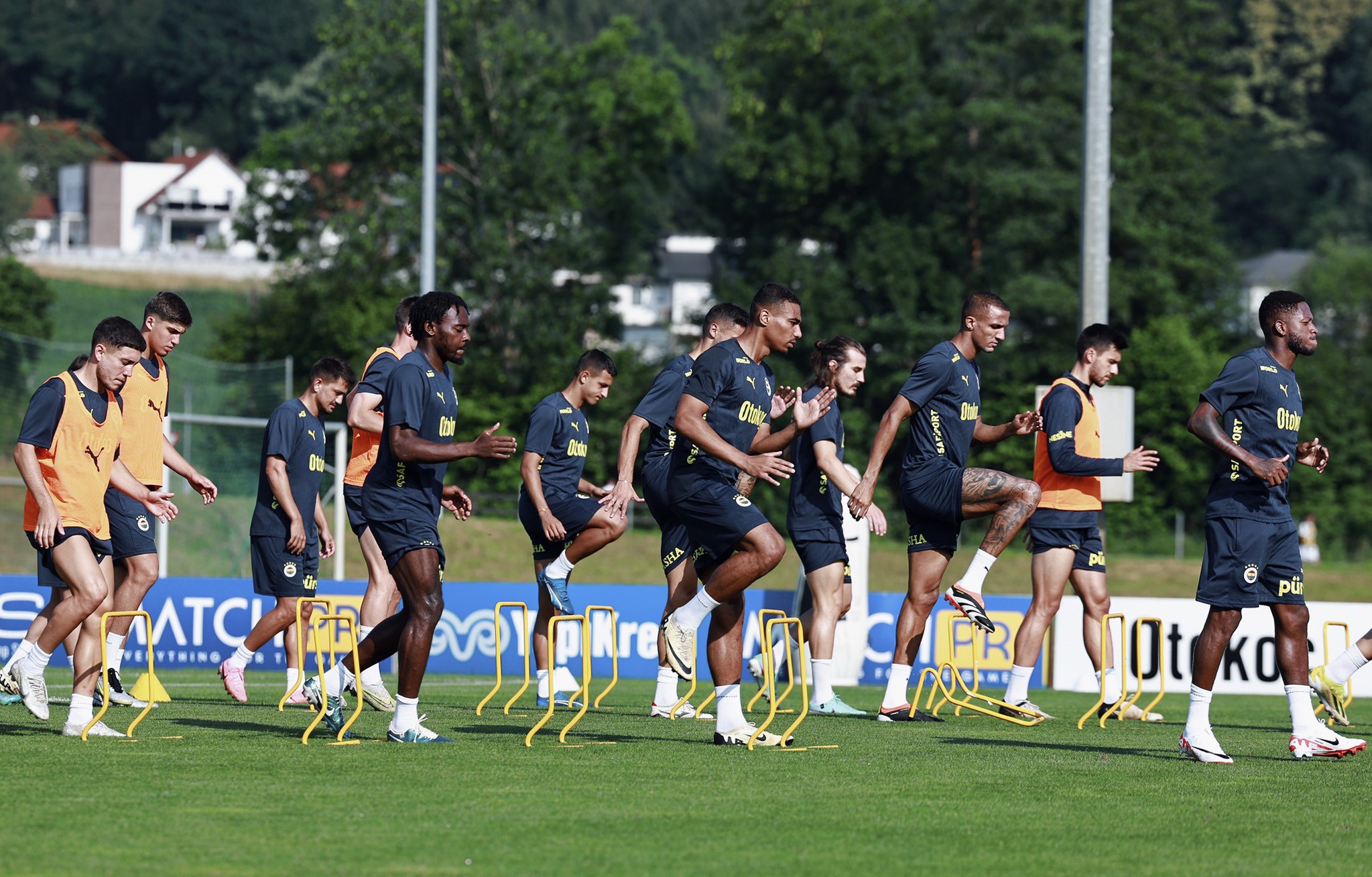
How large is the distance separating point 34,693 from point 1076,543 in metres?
6.54

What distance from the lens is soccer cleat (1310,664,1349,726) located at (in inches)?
457

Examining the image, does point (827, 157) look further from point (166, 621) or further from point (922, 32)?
point (166, 621)

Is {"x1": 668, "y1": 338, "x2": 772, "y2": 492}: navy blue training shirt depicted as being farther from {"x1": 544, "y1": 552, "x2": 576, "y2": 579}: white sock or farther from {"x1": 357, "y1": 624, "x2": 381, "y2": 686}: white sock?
{"x1": 357, "y1": 624, "x2": 381, "y2": 686}: white sock

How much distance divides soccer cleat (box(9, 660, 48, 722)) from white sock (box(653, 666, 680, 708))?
3.66 meters

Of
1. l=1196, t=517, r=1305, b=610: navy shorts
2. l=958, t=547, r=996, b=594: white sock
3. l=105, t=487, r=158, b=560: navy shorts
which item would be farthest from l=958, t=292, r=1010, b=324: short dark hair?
l=105, t=487, r=158, b=560: navy shorts

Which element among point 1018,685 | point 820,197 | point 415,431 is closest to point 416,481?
point 415,431

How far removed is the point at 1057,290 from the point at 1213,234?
33.8 feet

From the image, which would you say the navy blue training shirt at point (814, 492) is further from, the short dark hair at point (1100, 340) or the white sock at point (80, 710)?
the white sock at point (80, 710)

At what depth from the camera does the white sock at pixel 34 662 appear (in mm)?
10125

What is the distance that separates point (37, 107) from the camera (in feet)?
476

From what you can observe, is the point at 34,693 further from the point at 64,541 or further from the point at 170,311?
the point at 170,311

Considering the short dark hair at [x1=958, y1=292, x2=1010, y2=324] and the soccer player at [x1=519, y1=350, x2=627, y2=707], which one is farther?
the soccer player at [x1=519, y1=350, x2=627, y2=707]

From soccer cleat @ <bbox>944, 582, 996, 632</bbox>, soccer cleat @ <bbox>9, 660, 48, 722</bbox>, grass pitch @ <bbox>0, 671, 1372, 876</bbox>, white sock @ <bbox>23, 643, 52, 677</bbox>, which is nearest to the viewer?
grass pitch @ <bbox>0, 671, 1372, 876</bbox>

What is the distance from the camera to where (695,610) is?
932cm
